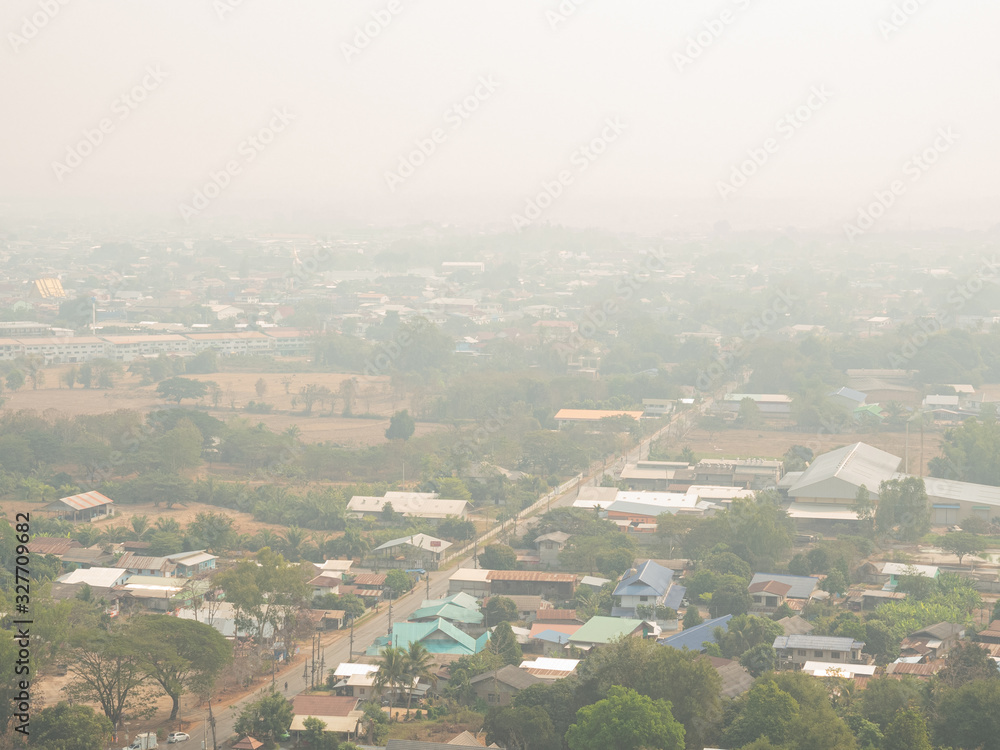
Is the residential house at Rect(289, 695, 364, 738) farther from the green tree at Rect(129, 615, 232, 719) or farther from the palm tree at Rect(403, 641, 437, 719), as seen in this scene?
the green tree at Rect(129, 615, 232, 719)

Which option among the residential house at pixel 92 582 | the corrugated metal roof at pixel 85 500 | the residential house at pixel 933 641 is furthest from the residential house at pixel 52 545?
the residential house at pixel 933 641

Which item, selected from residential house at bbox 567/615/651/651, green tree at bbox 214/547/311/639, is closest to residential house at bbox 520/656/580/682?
residential house at bbox 567/615/651/651

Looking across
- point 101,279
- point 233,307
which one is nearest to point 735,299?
point 233,307

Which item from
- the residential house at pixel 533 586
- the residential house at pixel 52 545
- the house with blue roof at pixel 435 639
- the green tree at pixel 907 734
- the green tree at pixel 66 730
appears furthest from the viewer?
the residential house at pixel 52 545

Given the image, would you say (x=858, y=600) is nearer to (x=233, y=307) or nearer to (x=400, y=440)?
(x=400, y=440)

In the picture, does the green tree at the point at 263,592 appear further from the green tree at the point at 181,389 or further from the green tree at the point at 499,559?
the green tree at the point at 181,389

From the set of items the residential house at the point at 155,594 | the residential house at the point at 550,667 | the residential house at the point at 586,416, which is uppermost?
the residential house at the point at 586,416
